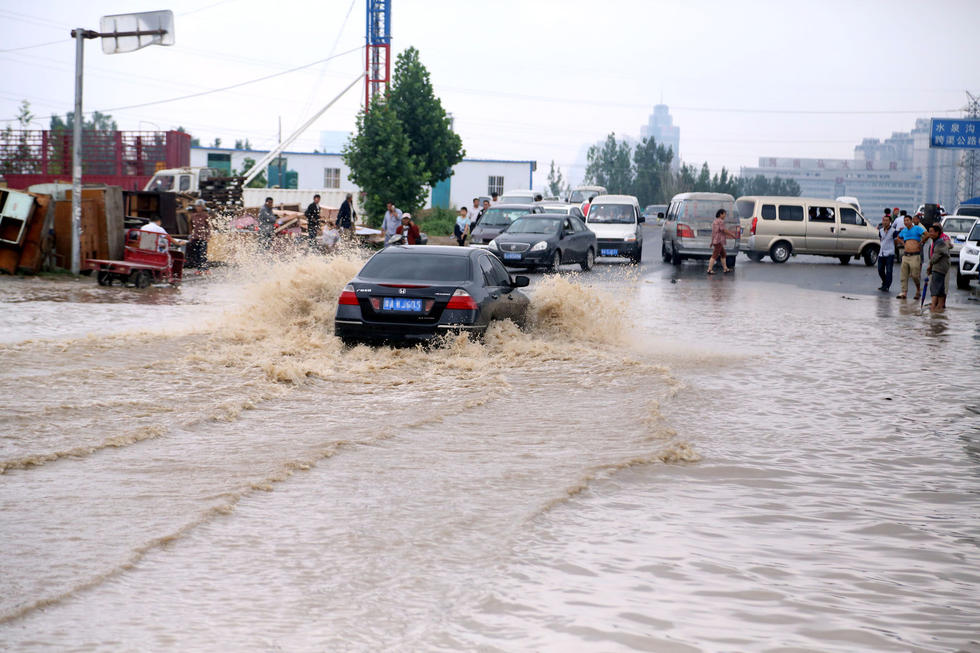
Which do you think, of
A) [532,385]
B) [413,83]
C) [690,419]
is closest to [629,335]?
[532,385]

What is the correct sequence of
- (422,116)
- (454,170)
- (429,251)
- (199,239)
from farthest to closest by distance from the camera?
(454,170)
(422,116)
(199,239)
(429,251)

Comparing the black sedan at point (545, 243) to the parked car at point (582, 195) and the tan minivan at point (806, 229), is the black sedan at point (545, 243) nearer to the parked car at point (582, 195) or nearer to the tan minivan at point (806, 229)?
the tan minivan at point (806, 229)

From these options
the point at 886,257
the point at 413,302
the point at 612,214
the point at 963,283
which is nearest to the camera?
the point at 413,302

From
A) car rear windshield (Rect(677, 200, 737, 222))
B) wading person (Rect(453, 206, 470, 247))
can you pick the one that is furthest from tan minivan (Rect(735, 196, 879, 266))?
wading person (Rect(453, 206, 470, 247))

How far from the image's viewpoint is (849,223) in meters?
35.2

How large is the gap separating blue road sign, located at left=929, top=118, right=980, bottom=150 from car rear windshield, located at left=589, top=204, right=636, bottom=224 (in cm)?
3376

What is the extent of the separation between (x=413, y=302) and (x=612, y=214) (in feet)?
74.5

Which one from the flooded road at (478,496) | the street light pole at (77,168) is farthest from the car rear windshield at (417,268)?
the street light pole at (77,168)

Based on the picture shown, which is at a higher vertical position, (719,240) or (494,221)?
(494,221)

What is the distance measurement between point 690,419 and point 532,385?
1991 mm

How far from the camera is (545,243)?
1098 inches

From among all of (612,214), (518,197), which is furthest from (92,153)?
(612,214)

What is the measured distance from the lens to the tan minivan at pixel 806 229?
3516 centimetres

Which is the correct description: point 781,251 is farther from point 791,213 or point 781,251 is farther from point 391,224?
point 391,224
